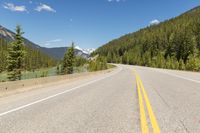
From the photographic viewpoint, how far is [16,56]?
136 ft

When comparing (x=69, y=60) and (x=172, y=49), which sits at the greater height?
(x=172, y=49)

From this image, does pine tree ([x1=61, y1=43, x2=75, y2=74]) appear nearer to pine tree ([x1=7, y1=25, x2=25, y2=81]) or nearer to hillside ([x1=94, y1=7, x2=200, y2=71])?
pine tree ([x1=7, y1=25, x2=25, y2=81])

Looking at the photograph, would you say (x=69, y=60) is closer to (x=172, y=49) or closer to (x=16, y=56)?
(x=16, y=56)

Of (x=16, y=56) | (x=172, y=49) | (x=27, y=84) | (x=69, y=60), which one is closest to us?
(x=27, y=84)

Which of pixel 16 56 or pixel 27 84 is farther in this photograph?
pixel 16 56

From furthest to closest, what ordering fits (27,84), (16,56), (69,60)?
(69,60) < (16,56) < (27,84)

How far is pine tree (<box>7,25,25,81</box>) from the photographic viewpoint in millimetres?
41062

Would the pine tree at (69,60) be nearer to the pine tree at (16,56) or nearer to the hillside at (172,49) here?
the pine tree at (16,56)

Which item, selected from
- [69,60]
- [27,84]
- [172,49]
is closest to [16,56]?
[69,60]

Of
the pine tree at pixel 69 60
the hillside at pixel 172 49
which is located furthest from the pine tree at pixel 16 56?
the hillside at pixel 172 49

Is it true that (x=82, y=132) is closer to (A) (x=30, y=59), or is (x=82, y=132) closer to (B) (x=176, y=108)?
(B) (x=176, y=108)

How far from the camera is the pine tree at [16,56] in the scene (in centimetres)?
4106

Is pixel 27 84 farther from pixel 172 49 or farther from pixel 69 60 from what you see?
pixel 172 49

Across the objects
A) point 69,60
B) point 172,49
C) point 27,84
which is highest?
point 172,49
